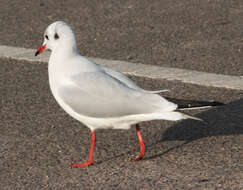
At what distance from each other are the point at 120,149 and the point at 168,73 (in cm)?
229

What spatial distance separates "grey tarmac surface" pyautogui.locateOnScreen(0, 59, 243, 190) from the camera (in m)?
4.52

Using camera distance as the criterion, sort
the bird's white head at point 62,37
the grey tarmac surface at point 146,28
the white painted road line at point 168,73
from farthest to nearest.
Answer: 1. the grey tarmac surface at point 146,28
2. the white painted road line at point 168,73
3. the bird's white head at point 62,37

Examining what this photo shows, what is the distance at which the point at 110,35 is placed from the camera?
30.1ft

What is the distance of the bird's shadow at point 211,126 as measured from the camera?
5.44 metres

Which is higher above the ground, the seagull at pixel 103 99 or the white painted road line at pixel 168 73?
the seagull at pixel 103 99

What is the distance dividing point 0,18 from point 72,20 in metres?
1.24

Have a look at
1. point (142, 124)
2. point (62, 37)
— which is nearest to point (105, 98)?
point (62, 37)

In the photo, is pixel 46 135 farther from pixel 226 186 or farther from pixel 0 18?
pixel 0 18

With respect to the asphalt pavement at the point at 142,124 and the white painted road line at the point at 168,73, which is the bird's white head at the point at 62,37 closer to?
the asphalt pavement at the point at 142,124

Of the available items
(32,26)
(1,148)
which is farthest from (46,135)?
(32,26)

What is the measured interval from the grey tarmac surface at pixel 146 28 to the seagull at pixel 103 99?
8.87 ft

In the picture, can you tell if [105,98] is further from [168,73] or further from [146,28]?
[146,28]

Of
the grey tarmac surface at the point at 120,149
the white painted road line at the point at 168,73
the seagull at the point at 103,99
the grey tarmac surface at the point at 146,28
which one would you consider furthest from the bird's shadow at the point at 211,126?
the grey tarmac surface at the point at 146,28

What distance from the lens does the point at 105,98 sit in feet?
15.7
